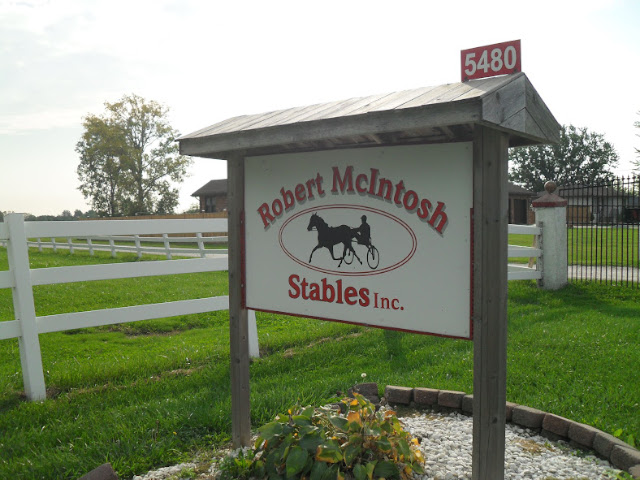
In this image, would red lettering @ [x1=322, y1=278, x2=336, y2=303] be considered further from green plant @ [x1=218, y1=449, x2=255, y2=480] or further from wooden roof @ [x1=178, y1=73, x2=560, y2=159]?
green plant @ [x1=218, y1=449, x2=255, y2=480]

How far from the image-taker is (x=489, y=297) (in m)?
2.86

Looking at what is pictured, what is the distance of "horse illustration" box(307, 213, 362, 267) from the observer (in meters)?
3.35

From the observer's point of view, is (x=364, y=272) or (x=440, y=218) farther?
(x=364, y=272)

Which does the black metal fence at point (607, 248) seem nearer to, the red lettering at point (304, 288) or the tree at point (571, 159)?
the red lettering at point (304, 288)

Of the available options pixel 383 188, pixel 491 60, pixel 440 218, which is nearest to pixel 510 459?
pixel 440 218

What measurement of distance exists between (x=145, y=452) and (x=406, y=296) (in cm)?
197

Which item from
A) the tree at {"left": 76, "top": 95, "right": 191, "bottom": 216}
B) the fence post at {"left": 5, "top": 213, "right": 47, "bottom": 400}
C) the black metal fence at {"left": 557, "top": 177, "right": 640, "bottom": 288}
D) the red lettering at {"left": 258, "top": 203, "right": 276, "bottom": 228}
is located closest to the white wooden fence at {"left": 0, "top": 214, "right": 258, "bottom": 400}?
the fence post at {"left": 5, "top": 213, "right": 47, "bottom": 400}

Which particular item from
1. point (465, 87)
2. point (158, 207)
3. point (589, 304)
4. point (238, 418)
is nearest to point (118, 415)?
point (238, 418)

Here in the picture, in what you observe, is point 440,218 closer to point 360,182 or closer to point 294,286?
point 360,182

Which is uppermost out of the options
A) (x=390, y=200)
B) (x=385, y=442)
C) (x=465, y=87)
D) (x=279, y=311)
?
(x=465, y=87)

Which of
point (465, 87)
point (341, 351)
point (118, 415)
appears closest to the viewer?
point (465, 87)

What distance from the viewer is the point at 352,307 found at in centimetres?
338

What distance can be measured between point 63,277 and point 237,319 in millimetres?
2415

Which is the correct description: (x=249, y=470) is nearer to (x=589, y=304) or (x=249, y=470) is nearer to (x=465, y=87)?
(x=465, y=87)
